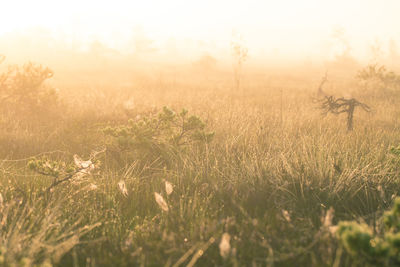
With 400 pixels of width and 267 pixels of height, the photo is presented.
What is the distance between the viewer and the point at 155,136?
4.33m

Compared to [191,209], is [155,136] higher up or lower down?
higher up

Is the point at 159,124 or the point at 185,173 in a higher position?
the point at 159,124

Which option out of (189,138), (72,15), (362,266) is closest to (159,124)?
(189,138)

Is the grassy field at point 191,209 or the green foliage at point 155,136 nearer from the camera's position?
the grassy field at point 191,209

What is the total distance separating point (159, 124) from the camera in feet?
14.0

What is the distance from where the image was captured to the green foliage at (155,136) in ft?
12.9

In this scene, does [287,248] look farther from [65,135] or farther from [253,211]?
[65,135]

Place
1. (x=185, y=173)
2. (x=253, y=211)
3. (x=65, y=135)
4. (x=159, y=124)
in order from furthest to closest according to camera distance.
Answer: (x=65, y=135) → (x=159, y=124) → (x=185, y=173) → (x=253, y=211)

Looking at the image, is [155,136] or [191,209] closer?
[191,209]

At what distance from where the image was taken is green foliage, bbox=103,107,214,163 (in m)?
3.94

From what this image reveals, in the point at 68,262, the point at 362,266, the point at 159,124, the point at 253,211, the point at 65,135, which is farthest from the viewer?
the point at 65,135

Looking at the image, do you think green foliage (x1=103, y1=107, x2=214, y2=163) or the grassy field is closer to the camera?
the grassy field

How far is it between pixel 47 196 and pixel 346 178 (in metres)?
2.84

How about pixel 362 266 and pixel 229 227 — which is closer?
pixel 362 266
